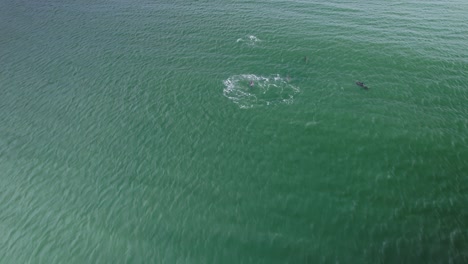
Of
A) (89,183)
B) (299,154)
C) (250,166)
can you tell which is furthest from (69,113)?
(299,154)

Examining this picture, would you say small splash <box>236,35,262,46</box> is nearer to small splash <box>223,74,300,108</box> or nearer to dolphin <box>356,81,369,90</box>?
small splash <box>223,74,300,108</box>

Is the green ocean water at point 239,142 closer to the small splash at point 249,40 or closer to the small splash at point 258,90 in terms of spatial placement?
the small splash at point 258,90

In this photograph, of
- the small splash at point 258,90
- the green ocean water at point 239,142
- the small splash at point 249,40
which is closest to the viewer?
the green ocean water at point 239,142

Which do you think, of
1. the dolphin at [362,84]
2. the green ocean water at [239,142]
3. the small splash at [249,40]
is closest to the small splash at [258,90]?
the green ocean water at [239,142]

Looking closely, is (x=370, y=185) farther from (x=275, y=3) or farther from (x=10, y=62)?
(x=10, y=62)

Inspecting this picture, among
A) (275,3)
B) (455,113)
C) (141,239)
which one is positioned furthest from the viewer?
(275,3)
